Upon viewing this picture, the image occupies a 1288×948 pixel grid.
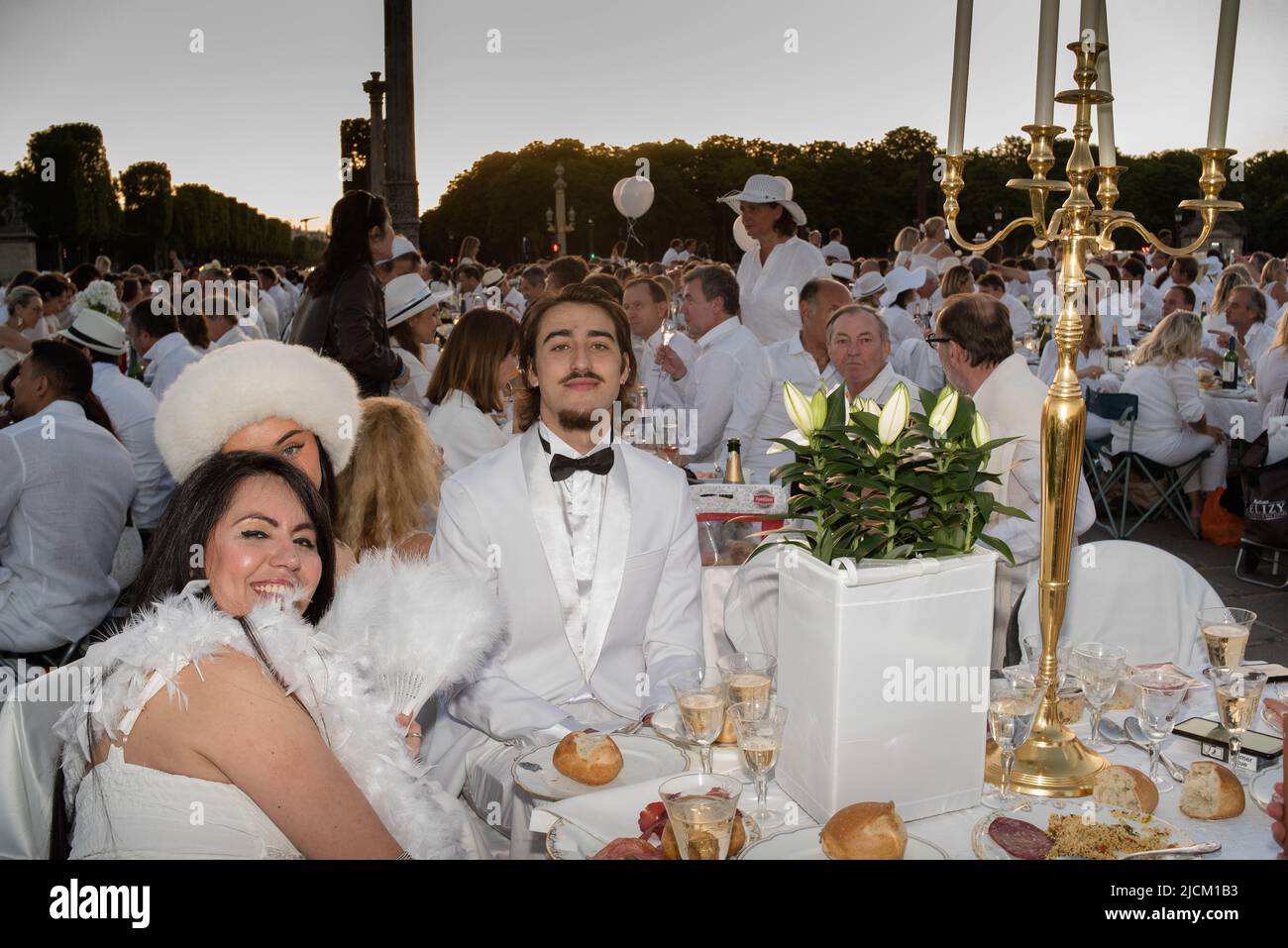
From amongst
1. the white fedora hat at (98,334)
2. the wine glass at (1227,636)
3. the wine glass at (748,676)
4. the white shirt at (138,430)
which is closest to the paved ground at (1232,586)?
the wine glass at (1227,636)

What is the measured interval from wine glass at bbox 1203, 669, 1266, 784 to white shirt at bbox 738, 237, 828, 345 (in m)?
5.44

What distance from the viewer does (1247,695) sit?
6.41ft

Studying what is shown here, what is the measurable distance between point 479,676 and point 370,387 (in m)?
3.32

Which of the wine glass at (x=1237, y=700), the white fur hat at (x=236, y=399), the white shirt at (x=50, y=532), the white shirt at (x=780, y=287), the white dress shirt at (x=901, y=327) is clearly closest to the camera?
the wine glass at (x=1237, y=700)

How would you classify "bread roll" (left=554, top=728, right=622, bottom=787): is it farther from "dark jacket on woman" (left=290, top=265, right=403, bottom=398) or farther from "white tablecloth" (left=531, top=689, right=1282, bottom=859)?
"dark jacket on woman" (left=290, top=265, right=403, bottom=398)

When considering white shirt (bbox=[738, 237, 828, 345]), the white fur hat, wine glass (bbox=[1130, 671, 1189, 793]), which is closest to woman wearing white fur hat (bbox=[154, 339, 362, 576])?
the white fur hat

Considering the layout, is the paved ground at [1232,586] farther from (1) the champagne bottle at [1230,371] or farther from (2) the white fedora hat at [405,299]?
(2) the white fedora hat at [405,299]

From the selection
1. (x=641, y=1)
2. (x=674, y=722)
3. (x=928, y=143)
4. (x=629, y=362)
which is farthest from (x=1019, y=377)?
(x=928, y=143)

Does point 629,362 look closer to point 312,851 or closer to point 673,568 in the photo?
point 673,568

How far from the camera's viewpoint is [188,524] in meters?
1.84

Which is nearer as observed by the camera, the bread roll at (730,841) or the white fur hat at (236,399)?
the bread roll at (730,841)

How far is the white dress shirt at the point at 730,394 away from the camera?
5500 millimetres

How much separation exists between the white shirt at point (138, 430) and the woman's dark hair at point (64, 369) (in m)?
1.46

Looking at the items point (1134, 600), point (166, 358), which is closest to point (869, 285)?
point (166, 358)
